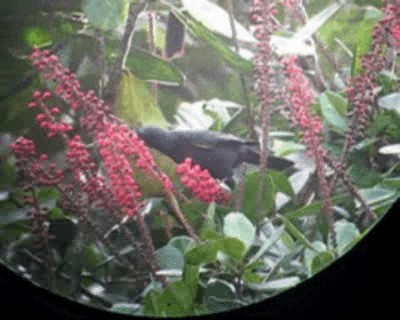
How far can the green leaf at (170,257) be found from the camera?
1.04 m

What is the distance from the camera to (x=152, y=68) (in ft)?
3.44

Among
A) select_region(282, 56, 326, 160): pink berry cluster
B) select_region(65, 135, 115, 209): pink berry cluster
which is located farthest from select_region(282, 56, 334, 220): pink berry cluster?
select_region(65, 135, 115, 209): pink berry cluster

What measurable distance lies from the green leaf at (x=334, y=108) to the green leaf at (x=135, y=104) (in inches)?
7.0

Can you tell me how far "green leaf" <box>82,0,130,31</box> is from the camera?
1.00m

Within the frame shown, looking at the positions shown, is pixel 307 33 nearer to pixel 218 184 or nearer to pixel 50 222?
pixel 218 184

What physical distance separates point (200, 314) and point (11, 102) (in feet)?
1.05

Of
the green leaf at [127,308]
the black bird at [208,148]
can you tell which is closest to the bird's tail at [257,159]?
the black bird at [208,148]

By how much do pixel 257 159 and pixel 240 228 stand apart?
84 mm

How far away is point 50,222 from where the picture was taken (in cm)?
106

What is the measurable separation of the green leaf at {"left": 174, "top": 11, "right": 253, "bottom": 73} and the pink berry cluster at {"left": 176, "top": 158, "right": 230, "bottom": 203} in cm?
12

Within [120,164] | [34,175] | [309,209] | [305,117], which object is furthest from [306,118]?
[34,175]

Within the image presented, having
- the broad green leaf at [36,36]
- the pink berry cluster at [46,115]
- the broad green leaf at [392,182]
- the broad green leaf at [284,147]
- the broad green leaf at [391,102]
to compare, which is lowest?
the broad green leaf at [392,182]

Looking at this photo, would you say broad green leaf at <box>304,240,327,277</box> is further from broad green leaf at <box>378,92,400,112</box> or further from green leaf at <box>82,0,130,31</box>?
green leaf at <box>82,0,130,31</box>

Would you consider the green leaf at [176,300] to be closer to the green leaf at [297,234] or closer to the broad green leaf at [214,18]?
the green leaf at [297,234]
